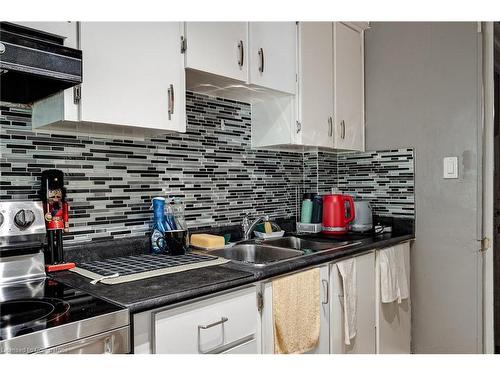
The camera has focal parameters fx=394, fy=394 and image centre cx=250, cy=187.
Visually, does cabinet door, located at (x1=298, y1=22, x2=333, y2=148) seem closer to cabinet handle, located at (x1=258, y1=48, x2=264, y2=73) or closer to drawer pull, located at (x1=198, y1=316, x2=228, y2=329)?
cabinet handle, located at (x1=258, y1=48, x2=264, y2=73)

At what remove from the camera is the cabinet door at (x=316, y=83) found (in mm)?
2092

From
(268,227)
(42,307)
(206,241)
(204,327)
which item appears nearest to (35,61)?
(42,307)

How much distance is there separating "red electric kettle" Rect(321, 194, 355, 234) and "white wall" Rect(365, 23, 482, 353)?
0.43m

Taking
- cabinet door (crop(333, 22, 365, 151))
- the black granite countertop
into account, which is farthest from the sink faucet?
cabinet door (crop(333, 22, 365, 151))

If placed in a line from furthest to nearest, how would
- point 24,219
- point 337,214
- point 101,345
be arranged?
point 337,214
point 24,219
point 101,345

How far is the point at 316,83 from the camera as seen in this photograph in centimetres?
218

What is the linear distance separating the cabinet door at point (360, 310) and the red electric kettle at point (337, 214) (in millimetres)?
335

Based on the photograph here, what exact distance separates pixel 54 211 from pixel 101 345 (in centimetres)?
61

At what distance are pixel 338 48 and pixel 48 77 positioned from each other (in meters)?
1.74

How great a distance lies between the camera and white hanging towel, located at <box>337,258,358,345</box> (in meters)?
1.81

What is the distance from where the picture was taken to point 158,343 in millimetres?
1099

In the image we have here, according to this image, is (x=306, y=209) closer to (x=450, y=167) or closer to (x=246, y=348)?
(x=450, y=167)

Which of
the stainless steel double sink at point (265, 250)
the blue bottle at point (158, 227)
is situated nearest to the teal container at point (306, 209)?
the stainless steel double sink at point (265, 250)
